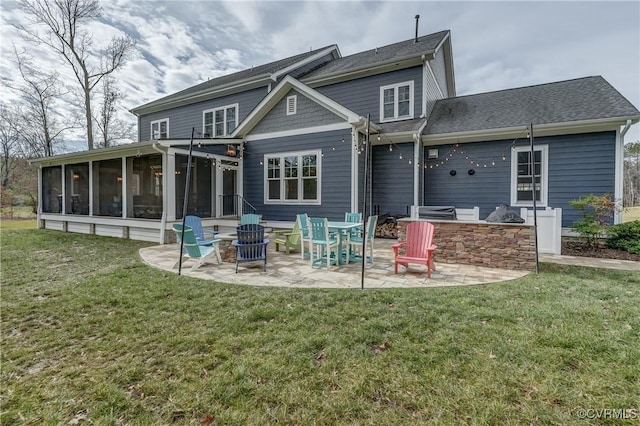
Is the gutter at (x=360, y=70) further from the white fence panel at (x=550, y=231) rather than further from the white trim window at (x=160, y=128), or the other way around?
the white trim window at (x=160, y=128)

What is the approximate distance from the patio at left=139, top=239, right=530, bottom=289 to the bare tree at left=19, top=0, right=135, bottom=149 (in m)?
19.6

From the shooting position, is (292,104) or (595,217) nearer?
(595,217)

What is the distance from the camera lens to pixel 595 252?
739 cm

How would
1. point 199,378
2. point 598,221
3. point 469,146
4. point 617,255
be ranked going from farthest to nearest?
1. point 469,146
2. point 598,221
3. point 617,255
4. point 199,378

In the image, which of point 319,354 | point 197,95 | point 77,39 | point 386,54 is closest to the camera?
point 319,354

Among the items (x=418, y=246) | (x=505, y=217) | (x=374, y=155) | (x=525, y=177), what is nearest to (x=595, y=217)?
(x=525, y=177)

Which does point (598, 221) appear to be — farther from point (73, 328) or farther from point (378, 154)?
point (73, 328)

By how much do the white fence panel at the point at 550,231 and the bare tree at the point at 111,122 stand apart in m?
27.4

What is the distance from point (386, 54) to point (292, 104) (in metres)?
5.19

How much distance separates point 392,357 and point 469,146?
30.5 ft

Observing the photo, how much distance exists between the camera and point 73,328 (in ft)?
11.1

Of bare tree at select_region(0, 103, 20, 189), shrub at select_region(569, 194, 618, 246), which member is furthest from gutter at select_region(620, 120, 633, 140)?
bare tree at select_region(0, 103, 20, 189)

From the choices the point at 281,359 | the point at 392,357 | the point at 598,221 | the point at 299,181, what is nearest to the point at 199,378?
the point at 281,359

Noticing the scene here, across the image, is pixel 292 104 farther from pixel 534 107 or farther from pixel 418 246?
pixel 534 107
